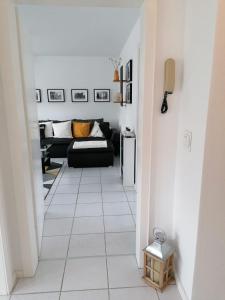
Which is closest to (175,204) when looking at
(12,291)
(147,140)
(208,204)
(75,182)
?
(208,204)

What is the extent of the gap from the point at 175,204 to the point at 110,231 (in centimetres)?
93

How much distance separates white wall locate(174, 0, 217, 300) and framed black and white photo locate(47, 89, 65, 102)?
495cm

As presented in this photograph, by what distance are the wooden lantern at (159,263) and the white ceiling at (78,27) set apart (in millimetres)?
2346

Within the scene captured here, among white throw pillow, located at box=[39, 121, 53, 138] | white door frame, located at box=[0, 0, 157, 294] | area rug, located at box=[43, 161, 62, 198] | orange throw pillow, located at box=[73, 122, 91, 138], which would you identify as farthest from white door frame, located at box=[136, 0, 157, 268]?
white throw pillow, located at box=[39, 121, 53, 138]

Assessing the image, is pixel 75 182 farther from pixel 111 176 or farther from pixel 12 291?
pixel 12 291

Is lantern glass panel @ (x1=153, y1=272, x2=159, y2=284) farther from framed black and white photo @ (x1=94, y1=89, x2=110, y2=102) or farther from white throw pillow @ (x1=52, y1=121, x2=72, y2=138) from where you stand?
framed black and white photo @ (x1=94, y1=89, x2=110, y2=102)

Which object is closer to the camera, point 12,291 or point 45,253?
point 12,291

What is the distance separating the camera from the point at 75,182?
3.71 m

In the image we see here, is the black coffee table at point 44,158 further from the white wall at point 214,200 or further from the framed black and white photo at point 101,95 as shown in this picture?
the white wall at point 214,200

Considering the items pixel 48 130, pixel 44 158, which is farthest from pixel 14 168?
pixel 48 130

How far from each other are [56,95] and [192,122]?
5199mm

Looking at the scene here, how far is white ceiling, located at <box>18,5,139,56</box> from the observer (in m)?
2.88

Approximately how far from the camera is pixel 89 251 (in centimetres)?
202

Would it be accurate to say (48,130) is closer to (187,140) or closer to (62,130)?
(62,130)
